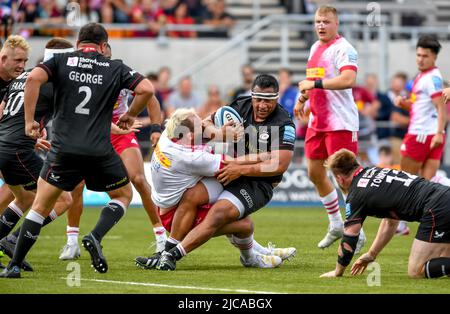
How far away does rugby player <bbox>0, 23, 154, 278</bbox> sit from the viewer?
9.83 meters

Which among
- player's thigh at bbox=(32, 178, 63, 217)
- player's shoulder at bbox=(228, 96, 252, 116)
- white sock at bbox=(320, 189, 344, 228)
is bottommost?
white sock at bbox=(320, 189, 344, 228)

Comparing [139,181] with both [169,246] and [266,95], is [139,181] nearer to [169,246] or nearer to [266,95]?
[169,246]

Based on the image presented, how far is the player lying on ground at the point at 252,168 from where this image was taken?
35.3ft

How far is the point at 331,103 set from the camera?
13.3 m

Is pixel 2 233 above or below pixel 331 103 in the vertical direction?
below

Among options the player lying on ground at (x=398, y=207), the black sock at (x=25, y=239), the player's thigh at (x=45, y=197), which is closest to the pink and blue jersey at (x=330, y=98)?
the player lying on ground at (x=398, y=207)

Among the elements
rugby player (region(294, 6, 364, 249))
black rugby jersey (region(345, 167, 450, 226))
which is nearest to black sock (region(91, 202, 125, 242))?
black rugby jersey (region(345, 167, 450, 226))

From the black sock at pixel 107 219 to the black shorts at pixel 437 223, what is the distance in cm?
302

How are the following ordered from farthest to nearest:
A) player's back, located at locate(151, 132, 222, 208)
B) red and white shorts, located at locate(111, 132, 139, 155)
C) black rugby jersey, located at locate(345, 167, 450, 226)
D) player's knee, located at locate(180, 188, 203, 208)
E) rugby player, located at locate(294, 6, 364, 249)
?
rugby player, located at locate(294, 6, 364, 249) → red and white shorts, located at locate(111, 132, 139, 155) → player's knee, located at locate(180, 188, 203, 208) → player's back, located at locate(151, 132, 222, 208) → black rugby jersey, located at locate(345, 167, 450, 226)

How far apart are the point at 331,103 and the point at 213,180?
281cm

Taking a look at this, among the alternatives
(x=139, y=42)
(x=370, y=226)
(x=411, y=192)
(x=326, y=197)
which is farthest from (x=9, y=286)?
(x=139, y=42)

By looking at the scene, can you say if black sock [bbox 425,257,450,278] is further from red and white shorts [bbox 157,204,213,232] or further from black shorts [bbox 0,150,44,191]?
black shorts [bbox 0,150,44,191]

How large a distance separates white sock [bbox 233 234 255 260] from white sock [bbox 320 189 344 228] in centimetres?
218

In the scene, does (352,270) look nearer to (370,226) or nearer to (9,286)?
(9,286)
